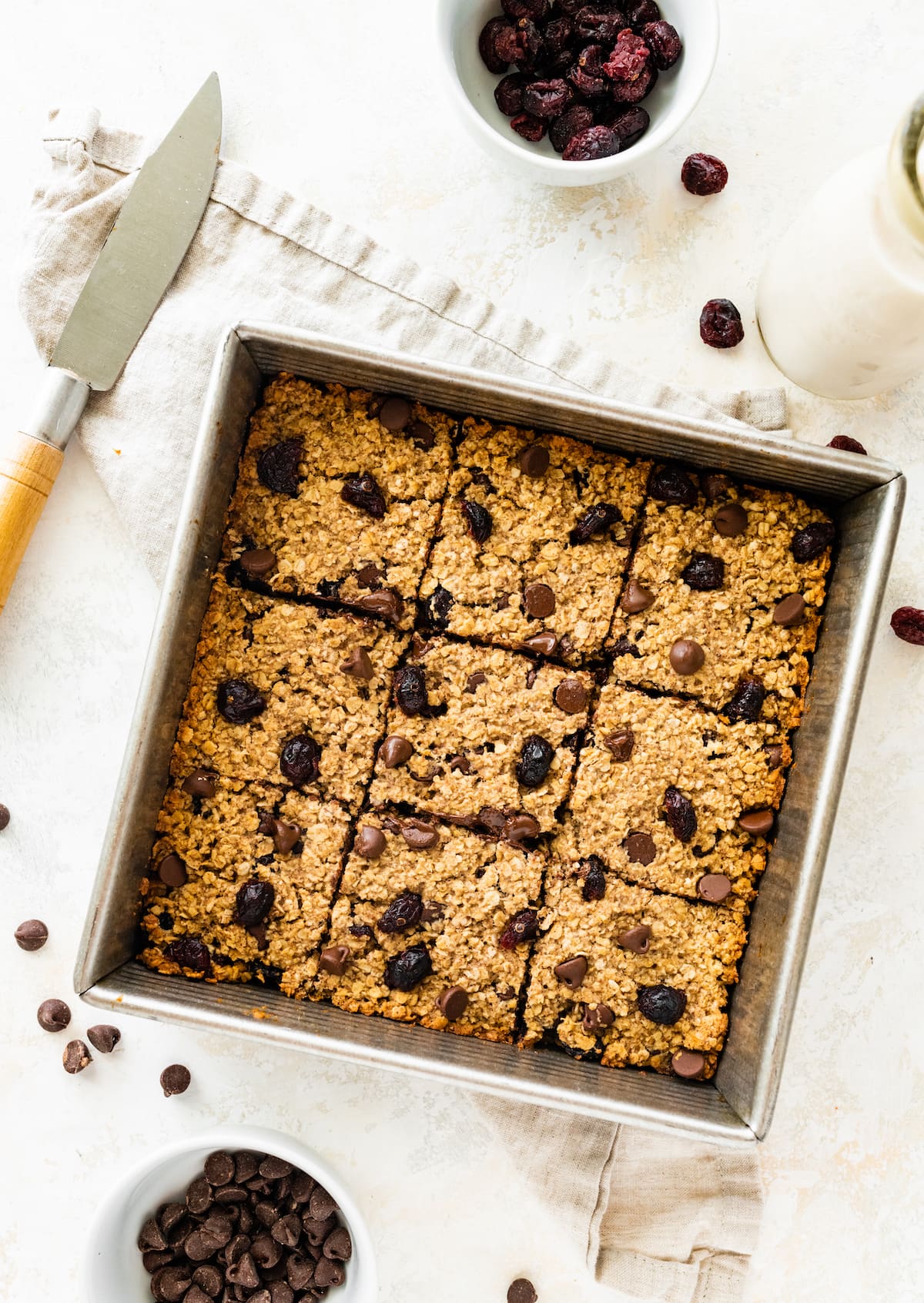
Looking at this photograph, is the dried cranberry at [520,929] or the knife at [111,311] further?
the knife at [111,311]

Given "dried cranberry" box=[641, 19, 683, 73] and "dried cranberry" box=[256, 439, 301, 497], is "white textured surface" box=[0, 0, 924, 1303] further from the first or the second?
"dried cranberry" box=[256, 439, 301, 497]

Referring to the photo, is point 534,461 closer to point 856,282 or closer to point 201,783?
point 856,282

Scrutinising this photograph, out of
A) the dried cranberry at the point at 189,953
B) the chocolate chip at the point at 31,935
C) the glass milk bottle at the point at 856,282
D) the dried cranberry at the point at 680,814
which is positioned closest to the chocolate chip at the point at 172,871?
the dried cranberry at the point at 189,953

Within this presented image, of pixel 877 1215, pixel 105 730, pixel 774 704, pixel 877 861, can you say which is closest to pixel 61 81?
pixel 105 730

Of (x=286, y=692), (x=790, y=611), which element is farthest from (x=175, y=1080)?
(x=790, y=611)

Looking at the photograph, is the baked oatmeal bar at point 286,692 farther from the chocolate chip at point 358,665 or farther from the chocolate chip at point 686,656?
the chocolate chip at point 686,656

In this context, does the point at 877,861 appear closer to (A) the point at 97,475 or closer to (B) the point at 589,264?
(B) the point at 589,264
